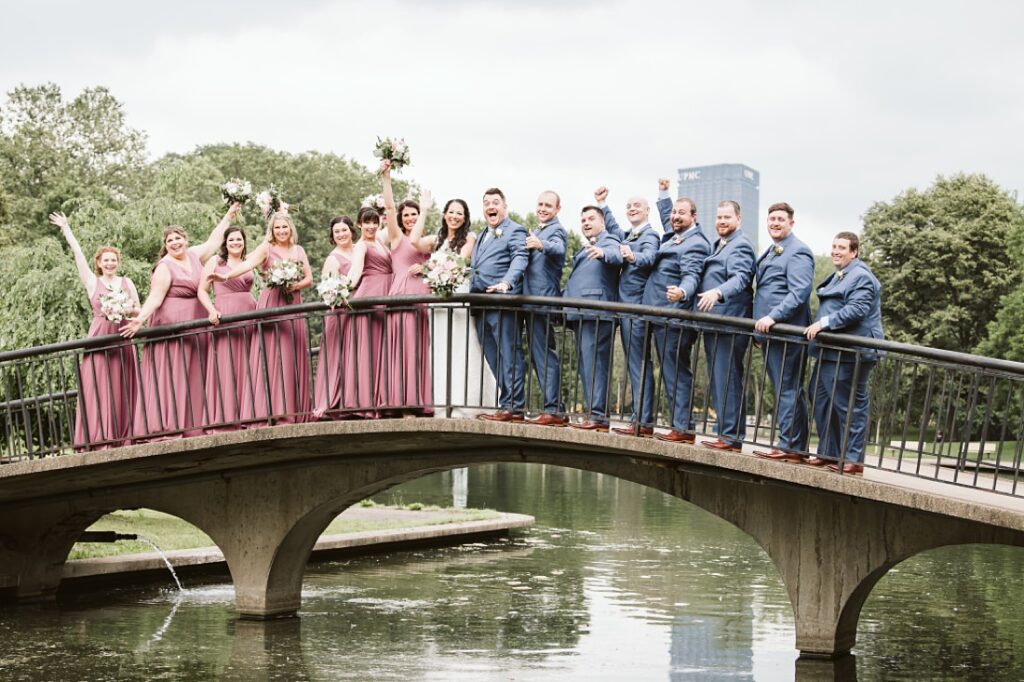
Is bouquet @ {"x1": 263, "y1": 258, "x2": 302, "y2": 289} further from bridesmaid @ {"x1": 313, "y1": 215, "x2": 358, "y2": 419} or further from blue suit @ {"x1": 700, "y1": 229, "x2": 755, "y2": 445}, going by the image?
blue suit @ {"x1": 700, "y1": 229, "x2": 755, "y2": 445}

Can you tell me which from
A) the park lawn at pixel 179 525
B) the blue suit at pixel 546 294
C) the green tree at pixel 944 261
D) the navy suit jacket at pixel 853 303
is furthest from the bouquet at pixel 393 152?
the green tree at pixel 944 261

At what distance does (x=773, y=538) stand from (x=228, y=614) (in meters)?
7.06

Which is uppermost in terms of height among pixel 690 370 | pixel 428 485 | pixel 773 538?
pixel 690 370

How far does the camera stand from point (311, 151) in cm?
5962

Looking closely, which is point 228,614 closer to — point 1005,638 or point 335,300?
point 335,300

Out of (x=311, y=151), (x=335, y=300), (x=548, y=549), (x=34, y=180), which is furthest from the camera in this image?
(x=311, y=151)

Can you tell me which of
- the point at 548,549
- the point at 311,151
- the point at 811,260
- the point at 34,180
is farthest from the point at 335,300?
the point at 311,151

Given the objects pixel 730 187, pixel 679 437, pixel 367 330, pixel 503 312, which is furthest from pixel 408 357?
pixel 730 187

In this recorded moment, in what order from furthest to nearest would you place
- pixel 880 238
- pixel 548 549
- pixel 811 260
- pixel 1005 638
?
pixel 880 238 → pixel 548 549 → pixel 1005 638 → pixel 811 260

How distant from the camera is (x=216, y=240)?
48.2ft

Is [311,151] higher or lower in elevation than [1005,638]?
higher

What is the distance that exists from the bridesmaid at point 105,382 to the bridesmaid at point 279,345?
1.10 metres

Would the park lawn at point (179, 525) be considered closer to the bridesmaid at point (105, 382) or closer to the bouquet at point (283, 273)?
the bridesmaid at point (105, 382)

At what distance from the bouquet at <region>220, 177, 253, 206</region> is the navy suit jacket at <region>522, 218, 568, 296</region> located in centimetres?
351
